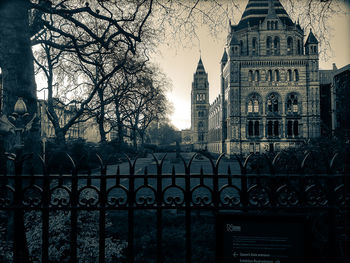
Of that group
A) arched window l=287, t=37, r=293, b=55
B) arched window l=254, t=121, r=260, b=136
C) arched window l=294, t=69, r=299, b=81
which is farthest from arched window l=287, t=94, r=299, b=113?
arched window l=287, t=37, r=293, b=55

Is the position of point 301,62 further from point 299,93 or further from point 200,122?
A: point 200,122

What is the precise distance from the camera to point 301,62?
34.9 metres

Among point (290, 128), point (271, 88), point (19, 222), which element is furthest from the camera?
point (290, 128)

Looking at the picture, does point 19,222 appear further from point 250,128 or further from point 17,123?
point 250,128

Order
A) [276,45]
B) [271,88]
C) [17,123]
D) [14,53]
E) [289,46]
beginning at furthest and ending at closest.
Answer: [289,46], [276,45], [271,88], [14,53], [17,123]

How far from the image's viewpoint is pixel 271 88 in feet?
113

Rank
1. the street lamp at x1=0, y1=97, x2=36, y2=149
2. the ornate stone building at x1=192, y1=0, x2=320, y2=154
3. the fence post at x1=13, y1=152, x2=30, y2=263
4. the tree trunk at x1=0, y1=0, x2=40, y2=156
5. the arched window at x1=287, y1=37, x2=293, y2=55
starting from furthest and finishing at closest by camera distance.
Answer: the arched window at x1=287, y1=37, x2=293, y2=55, the ornate stone building at x1=192, y1=0, x2=320, y2=154, the tree trunk at x1=0, y1=0, x2=40, y2=156, the street lamp at x1=0, y1=97, x2=36, y2=149, the fence post at x1=13, y1=152, x2=30, y2=263

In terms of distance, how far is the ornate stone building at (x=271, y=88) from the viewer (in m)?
34.5

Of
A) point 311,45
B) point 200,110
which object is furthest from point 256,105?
point 200,110

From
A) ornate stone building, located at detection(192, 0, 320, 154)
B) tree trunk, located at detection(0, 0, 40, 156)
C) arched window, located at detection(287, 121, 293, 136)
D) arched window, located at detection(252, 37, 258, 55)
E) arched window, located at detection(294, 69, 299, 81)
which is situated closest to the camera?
tree trunk, located at detection(0, 0, 40, 156)

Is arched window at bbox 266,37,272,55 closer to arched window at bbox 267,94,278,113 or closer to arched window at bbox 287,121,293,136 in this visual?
arched window at bbox 267,94,278,113

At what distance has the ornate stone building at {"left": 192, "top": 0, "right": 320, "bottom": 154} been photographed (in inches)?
1357

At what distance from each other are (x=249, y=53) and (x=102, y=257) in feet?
128

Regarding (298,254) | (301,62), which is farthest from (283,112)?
(298,254)
